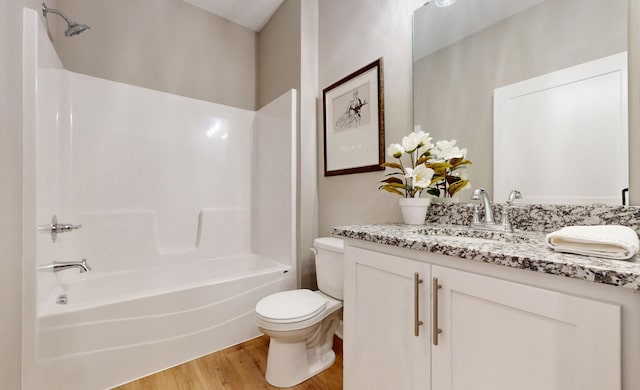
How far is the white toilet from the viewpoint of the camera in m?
1.41

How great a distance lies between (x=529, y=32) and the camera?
1.08 meters

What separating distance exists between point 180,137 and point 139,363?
174cm

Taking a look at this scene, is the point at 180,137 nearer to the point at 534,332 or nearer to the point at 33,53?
the point at 33,53

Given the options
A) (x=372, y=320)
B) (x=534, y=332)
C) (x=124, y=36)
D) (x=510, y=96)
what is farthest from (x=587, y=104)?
(x=124, y=36)

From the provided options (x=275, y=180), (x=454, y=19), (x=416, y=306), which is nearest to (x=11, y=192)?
(x=275, y=180)

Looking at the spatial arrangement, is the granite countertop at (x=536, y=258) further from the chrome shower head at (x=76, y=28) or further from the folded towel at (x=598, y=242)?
the chrome shower head at (x=76, y=28)

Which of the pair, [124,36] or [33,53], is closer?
[33,53]

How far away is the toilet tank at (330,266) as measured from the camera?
5.50 feet

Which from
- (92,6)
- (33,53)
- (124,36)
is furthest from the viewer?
(124,36)

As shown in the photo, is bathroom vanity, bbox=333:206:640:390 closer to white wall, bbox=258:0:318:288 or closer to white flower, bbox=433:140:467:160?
white flower, bbox=433:140:467:160

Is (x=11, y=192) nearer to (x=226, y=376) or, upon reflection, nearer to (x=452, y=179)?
(x=226, y=376)

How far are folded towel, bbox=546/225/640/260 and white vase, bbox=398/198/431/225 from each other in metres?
0.62

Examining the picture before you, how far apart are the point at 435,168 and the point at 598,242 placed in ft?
2.41

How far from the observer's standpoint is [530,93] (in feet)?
3.52
